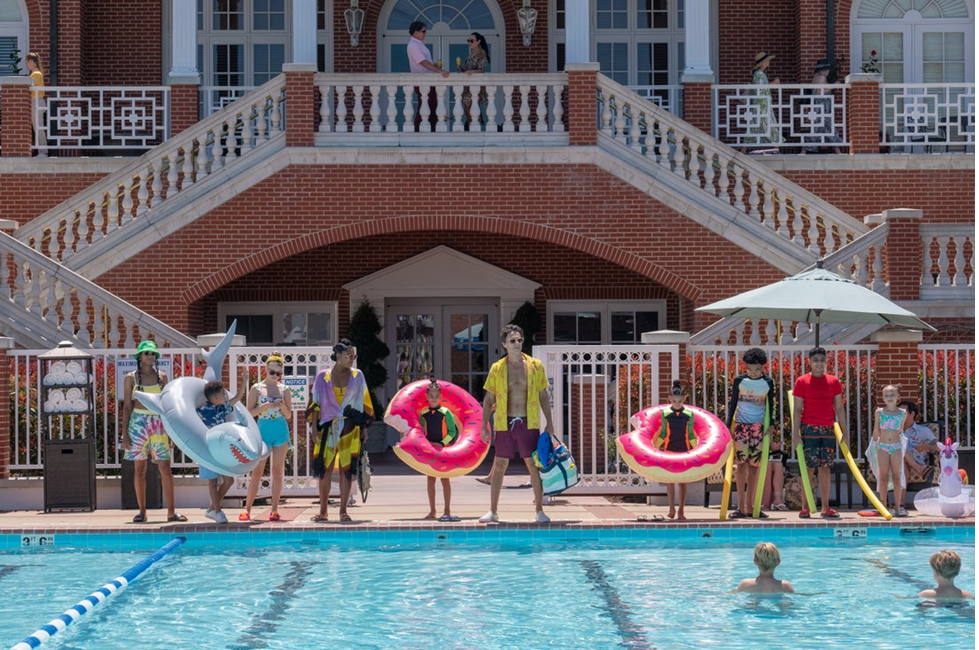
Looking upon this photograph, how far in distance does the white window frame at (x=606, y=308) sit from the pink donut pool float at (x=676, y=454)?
8278 millimetres

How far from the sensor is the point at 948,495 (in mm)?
13625

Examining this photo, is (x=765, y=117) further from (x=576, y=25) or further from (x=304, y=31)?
(x=304, y=31)

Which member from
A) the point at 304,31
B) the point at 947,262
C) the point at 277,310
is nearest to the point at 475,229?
the point at 304,31

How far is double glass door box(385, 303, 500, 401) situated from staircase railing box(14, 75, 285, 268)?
173 inches

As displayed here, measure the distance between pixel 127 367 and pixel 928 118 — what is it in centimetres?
1306

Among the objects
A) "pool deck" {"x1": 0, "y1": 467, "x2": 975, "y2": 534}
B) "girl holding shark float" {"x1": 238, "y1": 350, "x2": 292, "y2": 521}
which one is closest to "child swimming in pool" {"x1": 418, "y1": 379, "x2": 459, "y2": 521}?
"pool deck" {"x1": 0, "y1": 467, "x2": 975, "y2": 534}

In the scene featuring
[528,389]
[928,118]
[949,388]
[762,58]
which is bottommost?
[949,388]

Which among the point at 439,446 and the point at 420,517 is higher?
the point at 439,446

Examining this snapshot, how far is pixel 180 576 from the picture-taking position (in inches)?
448

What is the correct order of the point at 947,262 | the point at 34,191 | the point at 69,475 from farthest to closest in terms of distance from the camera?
the point at 34,191 < the point at 947,262 < the point at 69,475

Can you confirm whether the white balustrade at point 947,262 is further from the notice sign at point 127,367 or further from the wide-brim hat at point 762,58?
the notice sign at point 127,367

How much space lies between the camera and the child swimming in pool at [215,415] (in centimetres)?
1298

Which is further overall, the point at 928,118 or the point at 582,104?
the point at 928,118

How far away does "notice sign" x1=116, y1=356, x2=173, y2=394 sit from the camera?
48.4 feet
